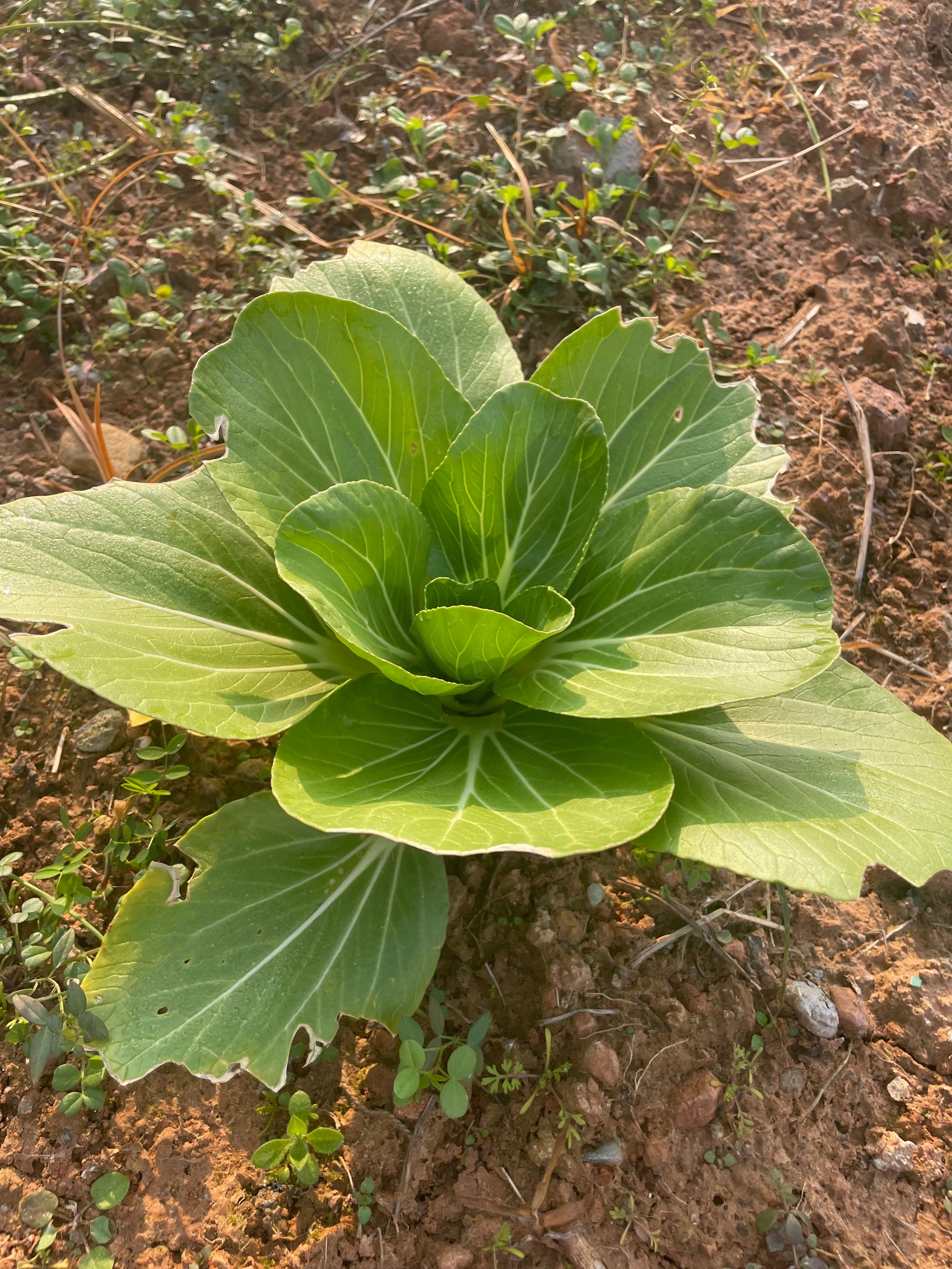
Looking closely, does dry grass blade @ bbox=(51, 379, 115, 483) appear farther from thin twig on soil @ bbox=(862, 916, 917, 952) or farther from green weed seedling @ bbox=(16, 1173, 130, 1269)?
thin twig on soil @ bbox=(862, 916, 917, 952)

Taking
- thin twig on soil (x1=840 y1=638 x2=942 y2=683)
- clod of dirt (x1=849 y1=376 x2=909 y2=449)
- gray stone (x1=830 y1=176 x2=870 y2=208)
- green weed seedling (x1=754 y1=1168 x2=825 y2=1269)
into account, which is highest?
gray stone (x1=830 y1=176 x2=870 y2=208)

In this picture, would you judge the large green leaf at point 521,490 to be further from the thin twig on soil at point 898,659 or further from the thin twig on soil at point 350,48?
the thin twig on soil at point 350,48

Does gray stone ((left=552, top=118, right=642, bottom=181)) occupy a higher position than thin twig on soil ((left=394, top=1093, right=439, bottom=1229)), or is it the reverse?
gray stone ((left=552, top=118, right=642, bottom=181))

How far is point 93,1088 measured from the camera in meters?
1.86

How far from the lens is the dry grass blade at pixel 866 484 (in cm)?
292

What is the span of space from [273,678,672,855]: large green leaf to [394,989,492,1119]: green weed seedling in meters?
0.52

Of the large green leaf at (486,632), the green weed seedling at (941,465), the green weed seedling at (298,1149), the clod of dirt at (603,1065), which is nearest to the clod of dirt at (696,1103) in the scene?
the clod of dirt at (603,1065)

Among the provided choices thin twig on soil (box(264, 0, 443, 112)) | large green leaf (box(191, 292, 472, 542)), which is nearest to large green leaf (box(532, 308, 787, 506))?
large green leaf (box(191, 292, 472, 542))

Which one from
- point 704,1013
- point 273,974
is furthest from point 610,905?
point 273,974

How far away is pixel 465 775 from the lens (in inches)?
73.4

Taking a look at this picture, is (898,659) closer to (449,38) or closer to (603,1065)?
(603,1065)

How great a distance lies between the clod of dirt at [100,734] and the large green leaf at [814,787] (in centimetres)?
136

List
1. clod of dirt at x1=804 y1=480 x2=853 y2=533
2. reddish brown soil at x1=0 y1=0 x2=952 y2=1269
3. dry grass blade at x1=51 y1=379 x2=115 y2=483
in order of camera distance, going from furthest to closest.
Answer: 1. clod of dirt at x1=804 y1=480 x2=853 y2=533
2. dry grass blade at x1=51 y1=379 x2=115 y2=483
3. reddish brown soil at x1=0 y1=0 x2=952 y2=1269

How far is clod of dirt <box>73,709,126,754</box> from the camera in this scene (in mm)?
2328
